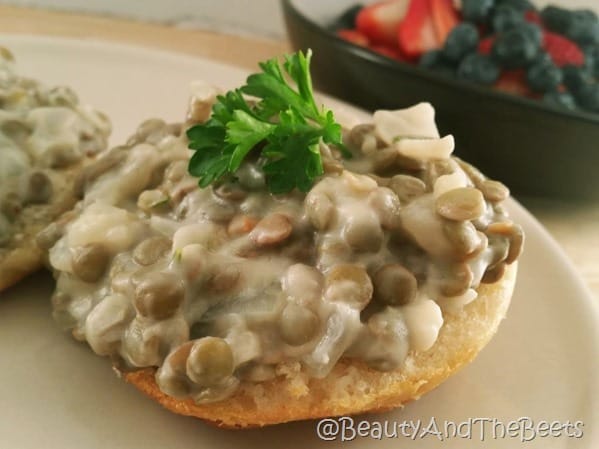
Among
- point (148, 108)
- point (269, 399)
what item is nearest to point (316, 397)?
point (269, 399)

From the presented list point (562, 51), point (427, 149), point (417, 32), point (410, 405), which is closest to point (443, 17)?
point (417, 32)

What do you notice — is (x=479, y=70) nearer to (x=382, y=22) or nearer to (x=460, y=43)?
(x=460, y=43)

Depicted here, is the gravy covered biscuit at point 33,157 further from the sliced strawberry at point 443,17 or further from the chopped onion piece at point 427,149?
the sliced strawberry at point 443,17

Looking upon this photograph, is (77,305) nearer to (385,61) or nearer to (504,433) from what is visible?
(504,433)

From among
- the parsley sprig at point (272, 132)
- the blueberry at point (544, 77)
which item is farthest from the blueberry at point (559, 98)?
the parsley sprig at point (272, 132)

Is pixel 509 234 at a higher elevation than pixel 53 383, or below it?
higher
